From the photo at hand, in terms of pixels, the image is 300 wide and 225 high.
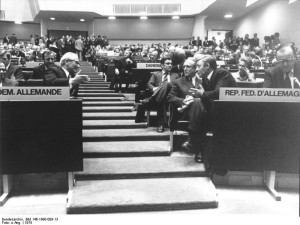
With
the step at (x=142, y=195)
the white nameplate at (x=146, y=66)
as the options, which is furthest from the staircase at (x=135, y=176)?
the white nameplate at (x=146, y=66)

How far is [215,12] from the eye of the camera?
16.5 m

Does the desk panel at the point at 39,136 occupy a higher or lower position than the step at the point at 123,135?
higher

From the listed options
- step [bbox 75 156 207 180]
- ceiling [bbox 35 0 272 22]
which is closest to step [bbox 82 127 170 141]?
step [bbox 75 156 207 180]

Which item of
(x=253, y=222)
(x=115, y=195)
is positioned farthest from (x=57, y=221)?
(x=253, y=222)

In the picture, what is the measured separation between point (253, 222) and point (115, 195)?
3.83 feet

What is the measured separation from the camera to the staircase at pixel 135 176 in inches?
108

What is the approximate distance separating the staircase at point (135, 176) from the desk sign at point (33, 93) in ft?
2.60

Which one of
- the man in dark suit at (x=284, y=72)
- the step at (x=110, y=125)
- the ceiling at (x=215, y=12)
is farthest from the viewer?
the ceiling at (x=215, y=12)

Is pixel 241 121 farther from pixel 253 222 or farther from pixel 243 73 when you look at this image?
pixel 243 73

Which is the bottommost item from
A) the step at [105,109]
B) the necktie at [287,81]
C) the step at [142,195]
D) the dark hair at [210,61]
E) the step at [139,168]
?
the step at [142,195]

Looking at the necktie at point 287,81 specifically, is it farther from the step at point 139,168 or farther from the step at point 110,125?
the step at point 110,125

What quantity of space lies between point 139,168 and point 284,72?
1.65 meters

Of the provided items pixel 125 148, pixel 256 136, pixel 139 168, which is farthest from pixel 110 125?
pixel 256 136

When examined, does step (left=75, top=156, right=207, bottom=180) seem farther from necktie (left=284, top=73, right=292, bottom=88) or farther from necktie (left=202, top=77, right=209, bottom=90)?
necktie (left=284, top=73, right=292, bottom=88)
